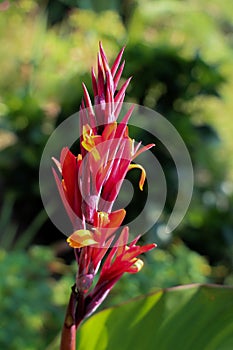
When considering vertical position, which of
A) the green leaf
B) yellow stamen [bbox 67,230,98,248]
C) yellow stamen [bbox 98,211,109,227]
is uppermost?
yellow stamen [bbox 98,211,109,227]

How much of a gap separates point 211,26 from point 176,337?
3453mm

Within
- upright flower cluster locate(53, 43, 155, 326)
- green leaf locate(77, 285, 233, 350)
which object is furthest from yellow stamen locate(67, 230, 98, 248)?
green leaf locate(77, 285, 233, 350)

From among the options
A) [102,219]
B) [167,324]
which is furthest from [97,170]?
[167,324]

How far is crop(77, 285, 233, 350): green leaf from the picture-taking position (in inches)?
33.0

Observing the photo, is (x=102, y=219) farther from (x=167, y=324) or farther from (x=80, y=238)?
(x=167, y=324)

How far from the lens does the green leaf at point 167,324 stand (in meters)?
0.84

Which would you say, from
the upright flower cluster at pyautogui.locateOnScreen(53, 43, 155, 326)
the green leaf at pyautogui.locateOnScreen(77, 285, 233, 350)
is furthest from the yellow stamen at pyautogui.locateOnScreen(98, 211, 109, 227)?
the green leaf at pyautogui.locateOnScreen(77, 285, 233, 350)

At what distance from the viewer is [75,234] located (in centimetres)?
55

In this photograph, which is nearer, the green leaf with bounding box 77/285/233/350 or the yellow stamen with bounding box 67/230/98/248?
the yellow stamen with bounding box 67/230/98/248

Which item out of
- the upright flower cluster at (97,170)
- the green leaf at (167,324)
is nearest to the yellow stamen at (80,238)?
the upright flower cluster at (97,170)

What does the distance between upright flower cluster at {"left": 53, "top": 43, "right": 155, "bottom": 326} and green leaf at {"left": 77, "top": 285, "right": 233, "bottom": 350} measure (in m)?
0.29

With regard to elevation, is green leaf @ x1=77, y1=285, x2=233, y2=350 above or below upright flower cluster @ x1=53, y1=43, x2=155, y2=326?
below

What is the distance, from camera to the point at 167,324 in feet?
2.86

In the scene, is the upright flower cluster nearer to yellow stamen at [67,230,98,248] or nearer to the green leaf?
yellow stamen at [67,230,98,248]
